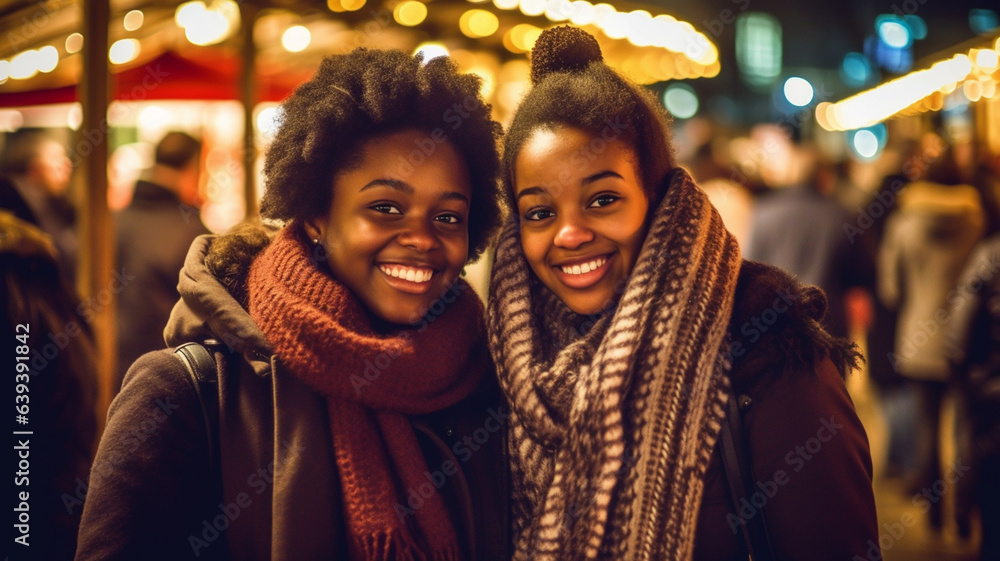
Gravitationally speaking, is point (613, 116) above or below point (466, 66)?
below

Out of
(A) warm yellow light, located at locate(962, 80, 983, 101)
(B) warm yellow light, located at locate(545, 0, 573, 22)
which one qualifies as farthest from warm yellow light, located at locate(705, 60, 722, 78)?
(B) warm yellow light, located at locate(545, 0, 573, 22)

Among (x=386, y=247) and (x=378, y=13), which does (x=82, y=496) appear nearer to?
(x=386, y=247)

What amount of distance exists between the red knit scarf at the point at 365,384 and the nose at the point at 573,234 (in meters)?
0.41

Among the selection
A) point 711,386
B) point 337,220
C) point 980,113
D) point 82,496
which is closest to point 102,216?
point 82,496

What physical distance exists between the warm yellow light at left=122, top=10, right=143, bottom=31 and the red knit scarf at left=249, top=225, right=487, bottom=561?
2.99 m

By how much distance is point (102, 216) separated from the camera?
3.37 meters

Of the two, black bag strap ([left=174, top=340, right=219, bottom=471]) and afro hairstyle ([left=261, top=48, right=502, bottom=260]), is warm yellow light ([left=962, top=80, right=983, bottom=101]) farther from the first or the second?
black bag strap ([left=174, top=340, right=219, bottom=471])

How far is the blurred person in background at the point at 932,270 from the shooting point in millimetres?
5371

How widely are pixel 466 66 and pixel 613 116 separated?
4.77 meters

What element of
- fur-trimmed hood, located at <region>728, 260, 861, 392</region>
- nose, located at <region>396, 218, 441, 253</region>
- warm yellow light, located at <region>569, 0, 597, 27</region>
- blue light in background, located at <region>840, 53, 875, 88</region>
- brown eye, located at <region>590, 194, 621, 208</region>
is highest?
blue light in background, located at <region>840, 53, 875, 88</region>

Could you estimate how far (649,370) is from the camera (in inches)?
74.7

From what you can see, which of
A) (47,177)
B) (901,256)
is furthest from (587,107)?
(47,177)

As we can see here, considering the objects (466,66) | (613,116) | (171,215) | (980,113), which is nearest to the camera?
(613,116)

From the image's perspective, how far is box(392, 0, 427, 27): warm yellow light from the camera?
17.3 ft
